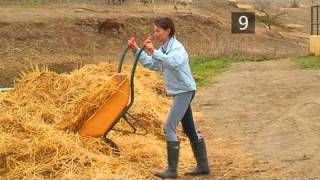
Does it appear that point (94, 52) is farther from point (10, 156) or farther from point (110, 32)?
point (10, 156)

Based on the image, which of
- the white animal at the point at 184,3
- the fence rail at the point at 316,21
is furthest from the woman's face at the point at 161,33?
the white animal at the point at 184,3

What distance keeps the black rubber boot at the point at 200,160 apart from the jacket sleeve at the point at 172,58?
910mm

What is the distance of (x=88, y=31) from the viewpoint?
26.3 meters

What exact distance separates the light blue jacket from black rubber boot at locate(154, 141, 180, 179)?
0.53 metres

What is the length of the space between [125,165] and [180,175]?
600 millimetres

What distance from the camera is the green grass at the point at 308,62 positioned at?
58.9 feet

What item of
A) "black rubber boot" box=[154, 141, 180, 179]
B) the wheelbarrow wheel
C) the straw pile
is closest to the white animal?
the straw pile

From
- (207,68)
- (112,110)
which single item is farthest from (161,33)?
(207,68)

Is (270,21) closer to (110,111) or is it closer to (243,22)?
(243,22)

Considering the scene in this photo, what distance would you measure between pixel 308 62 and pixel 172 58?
42.1 feet

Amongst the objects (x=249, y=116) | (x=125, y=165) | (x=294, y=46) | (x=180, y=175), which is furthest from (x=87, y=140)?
(x=294, y=46)

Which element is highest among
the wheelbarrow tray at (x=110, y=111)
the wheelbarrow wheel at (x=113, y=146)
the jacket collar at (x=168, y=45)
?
the jacket collar at (x=168, y=45)

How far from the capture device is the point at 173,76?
682cm

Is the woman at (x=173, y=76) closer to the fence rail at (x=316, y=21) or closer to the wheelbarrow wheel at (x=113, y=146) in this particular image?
the wheelbarrow wheel at (x=113, y=146)
